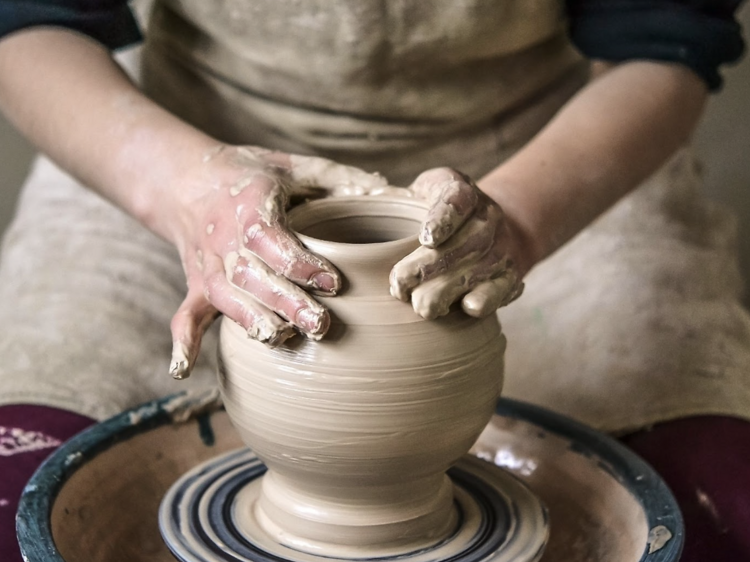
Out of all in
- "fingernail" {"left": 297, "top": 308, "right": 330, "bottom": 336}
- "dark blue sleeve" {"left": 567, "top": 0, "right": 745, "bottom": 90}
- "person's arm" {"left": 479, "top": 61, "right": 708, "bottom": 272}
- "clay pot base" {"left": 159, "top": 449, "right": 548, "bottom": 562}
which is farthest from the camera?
"dark blue sleeve" {"left": 567, "top": 0, "right": 745, "bottom": 90}

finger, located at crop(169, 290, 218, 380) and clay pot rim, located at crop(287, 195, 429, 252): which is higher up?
clay pot rim, located at crop(287, 195, 429, 252)

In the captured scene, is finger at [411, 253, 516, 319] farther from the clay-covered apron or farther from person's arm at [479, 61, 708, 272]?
the clay-covered apron

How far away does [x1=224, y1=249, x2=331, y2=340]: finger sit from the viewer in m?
0.78

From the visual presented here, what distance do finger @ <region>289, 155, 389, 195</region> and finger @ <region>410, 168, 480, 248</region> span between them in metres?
0.05

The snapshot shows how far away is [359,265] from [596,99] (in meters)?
0.64

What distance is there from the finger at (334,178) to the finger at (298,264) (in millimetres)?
149

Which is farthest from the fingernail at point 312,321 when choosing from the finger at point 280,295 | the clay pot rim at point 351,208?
the clay pot rim at point 351,208

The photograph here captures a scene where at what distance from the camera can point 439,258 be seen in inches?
31.8

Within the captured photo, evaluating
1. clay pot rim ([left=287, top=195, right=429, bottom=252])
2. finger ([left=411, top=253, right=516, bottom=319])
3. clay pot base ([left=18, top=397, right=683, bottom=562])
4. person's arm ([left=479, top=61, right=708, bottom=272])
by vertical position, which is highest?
clay pot rim ([left=287, top=195, right=429, bottom=252])

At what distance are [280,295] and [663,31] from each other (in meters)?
0.86

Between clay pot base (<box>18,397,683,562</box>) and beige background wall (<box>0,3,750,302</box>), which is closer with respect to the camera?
clay pot base (<box>18,397,683,562</box>)

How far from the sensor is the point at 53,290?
128cm

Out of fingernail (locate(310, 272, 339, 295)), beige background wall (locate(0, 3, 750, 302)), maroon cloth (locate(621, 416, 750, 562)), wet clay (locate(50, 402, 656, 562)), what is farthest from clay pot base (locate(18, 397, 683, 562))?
beige background wall (locate(0, 3, 750, 302))

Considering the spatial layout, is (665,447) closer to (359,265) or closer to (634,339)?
(634,339)
